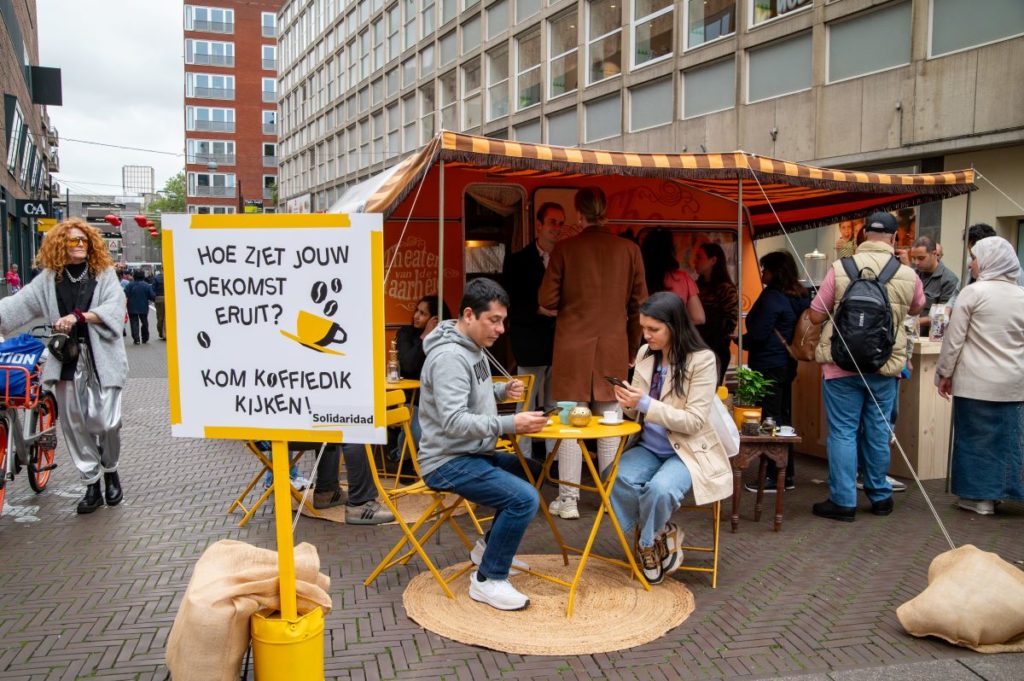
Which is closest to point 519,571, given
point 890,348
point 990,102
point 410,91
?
point 890,348

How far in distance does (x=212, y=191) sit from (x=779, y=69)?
64861mm

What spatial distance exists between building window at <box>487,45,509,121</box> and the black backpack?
20.9 meters

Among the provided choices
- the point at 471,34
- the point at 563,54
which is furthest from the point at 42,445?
the point at 471,34

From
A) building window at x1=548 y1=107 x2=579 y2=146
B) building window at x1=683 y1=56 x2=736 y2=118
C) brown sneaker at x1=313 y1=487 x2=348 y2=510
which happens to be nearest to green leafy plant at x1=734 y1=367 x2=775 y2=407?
brown sneaker at x1=313 y1=487 x2=348 y2=510

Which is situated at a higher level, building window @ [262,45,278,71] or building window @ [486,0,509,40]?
building window @ [262,45,278,71]

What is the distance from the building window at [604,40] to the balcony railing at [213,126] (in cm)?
5550

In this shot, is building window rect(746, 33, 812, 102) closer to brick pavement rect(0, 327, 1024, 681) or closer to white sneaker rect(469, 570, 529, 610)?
brick pavement rect(0, 327, 1024, 681)

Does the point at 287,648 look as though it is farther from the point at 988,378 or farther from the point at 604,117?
the point at 604,117

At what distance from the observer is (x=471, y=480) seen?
388 centimetres

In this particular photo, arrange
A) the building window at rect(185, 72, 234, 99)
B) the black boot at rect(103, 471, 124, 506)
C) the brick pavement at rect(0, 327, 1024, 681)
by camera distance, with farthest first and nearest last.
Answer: the building window at rect(185, 72, 234, 99), the black boot at rect(103, 471, 124, 506), the brick pavement at rect(0, 327, 1024, 681)

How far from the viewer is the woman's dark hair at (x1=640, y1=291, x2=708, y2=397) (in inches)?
171

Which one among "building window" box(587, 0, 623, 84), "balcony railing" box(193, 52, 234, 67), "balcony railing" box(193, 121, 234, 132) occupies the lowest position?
"building window" box(587, 0, 623, 84)

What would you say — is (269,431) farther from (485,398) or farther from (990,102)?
(990,102)

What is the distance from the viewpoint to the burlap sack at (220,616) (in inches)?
115
